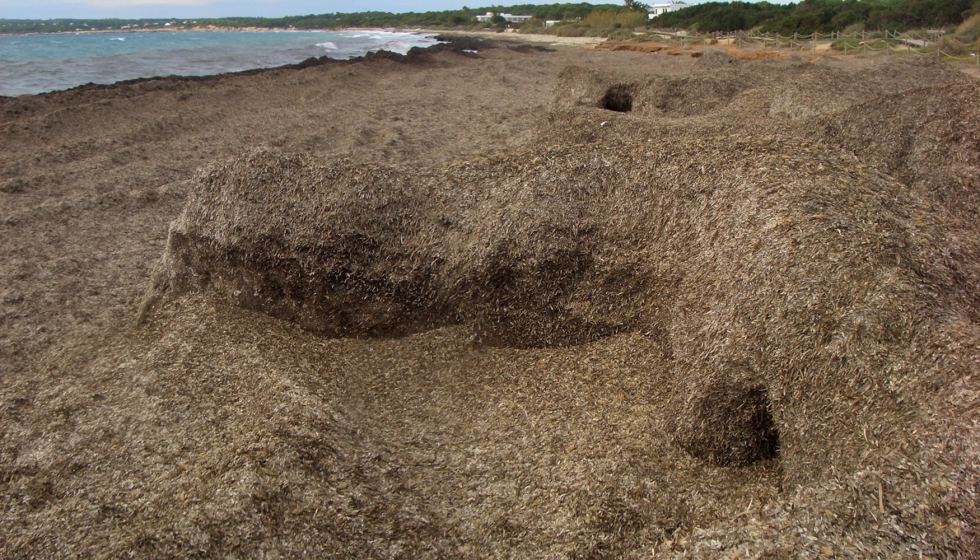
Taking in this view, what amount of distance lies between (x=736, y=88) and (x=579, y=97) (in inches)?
123

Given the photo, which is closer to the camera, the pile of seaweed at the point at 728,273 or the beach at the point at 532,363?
the pile of seaweed at the point at 728,273

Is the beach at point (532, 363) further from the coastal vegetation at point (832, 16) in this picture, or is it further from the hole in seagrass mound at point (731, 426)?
the coastal vegetation at point (832, 16)

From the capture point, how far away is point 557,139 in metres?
9.74

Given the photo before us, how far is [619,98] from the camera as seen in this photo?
12961 millimetres

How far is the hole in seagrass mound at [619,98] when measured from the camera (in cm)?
1282

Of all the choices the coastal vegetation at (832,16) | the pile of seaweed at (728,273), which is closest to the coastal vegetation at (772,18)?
the coastal vegetation at (832,16)

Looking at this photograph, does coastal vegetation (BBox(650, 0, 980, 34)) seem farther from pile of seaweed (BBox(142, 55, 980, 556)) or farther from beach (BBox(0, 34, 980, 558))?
beach (BBox(0, 34, 980, 558))

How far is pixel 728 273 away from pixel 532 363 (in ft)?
6.14

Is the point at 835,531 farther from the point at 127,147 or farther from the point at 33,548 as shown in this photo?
the point at 127,147

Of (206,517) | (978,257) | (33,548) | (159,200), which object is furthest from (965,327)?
(159,200)

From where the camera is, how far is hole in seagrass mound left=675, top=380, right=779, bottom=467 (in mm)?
4020

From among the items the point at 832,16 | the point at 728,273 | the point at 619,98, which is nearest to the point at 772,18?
the point at 832,16

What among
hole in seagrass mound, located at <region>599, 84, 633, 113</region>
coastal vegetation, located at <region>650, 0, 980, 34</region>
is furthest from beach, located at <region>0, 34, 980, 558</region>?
coastal vegetation, located at <region>650, 0, 980, 34</region>

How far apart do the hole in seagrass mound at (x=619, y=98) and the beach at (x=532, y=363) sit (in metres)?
4.65
